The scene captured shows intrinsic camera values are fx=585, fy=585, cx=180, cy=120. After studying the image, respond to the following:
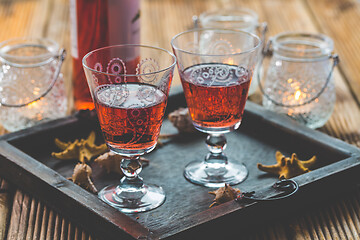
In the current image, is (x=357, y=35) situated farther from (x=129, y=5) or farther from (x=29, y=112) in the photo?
(x=29, y=112)

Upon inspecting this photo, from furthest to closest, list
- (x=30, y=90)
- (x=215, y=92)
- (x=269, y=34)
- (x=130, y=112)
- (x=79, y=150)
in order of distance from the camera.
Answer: (x=269, y=34) → (x=30, y=90) → (x=79, y=150) → (x=215, y=92) → (x=130, y=112)

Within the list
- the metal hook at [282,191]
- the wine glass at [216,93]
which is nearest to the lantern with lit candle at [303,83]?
the wine glass at [216,93]

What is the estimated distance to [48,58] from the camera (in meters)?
1.40

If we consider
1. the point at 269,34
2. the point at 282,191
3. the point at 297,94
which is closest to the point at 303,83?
the point at 297,94

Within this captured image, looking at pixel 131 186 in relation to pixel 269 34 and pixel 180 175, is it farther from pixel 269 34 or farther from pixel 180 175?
pixel 269 34

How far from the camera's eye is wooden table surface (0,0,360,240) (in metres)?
1.00

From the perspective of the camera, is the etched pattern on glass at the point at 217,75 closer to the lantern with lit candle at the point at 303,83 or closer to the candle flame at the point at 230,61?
the candle flame at the point at 230,61

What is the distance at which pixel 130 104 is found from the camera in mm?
973

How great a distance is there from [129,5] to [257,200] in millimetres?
565

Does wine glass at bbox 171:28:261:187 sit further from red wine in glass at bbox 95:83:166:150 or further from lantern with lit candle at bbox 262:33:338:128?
lantern with lit candle at bbox 262:33:338:128

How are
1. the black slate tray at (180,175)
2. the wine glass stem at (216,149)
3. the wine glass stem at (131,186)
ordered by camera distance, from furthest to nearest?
the wine glass stem at (216,149)
the wine glass stem at (131,186)
the black slate tray at (180,175)

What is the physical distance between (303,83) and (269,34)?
1.89 feet

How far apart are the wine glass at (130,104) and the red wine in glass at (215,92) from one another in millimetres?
81

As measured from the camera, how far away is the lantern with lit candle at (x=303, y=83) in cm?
140
